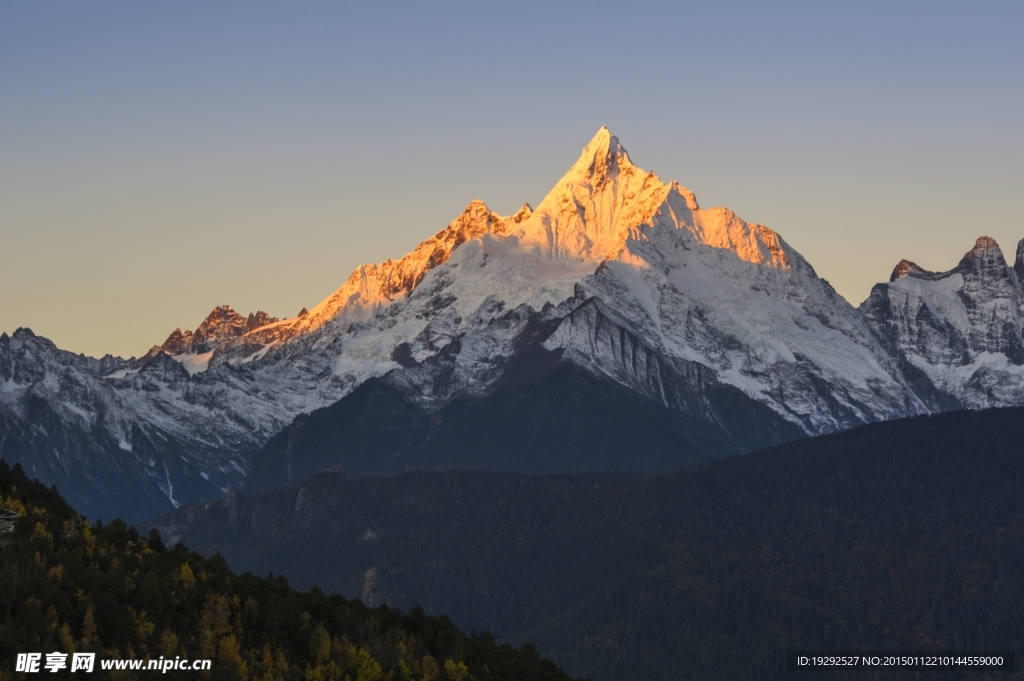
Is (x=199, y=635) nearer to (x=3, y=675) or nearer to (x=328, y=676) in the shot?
(x=328, y=676)

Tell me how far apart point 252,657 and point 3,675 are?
103 ft

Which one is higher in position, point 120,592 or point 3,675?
point 120,592

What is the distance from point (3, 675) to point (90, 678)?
807 cm

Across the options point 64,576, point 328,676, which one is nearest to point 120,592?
point 64,576

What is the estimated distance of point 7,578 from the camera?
194 meters

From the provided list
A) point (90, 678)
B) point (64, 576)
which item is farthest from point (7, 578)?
point (90, 678)

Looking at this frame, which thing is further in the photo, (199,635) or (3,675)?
(199,635)

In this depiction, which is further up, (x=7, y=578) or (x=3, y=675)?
(x=7, y=578)

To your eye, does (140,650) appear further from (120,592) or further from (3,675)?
(3,675)

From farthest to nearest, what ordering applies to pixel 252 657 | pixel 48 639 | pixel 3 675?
pixel 252 657 < pixel 48 639 < pixel 3 675

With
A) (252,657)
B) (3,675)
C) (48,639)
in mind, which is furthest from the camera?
(252,657)

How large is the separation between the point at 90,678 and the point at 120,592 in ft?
74.8

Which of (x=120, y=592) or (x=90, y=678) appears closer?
(x=90, y=678)

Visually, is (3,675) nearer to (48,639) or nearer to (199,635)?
(48,639)
